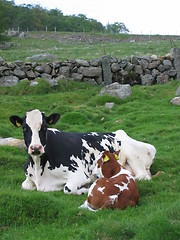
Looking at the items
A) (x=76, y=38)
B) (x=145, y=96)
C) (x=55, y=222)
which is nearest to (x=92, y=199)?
(x=55, y=222)

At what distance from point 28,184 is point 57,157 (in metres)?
0.92

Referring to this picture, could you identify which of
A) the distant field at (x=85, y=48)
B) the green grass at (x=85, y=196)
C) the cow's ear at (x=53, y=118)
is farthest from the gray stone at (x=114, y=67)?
the cow's ear at (x=53, y=118)

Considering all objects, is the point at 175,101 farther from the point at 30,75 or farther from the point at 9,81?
the point at 9,81

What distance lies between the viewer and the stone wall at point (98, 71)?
25734 mm

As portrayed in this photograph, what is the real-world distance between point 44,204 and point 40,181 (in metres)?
2.07

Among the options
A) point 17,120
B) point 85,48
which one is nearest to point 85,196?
point 17,120

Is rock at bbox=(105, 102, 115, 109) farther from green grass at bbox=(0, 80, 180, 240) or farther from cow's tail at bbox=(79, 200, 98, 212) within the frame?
cow's tail at bbox=(79, 200, 98, 212)

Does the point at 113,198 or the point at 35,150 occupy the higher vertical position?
the point at 35,150

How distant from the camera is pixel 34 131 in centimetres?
913

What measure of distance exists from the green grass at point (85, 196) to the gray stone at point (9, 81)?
2.08 feet

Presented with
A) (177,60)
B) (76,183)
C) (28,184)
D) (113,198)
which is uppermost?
(177,60)

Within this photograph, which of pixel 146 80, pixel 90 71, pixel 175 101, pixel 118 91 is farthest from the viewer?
pixel 146 80

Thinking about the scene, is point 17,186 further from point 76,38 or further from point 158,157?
point 76,38

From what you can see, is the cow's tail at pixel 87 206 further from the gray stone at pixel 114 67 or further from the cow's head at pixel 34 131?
the gray stone at pixel 114 67
